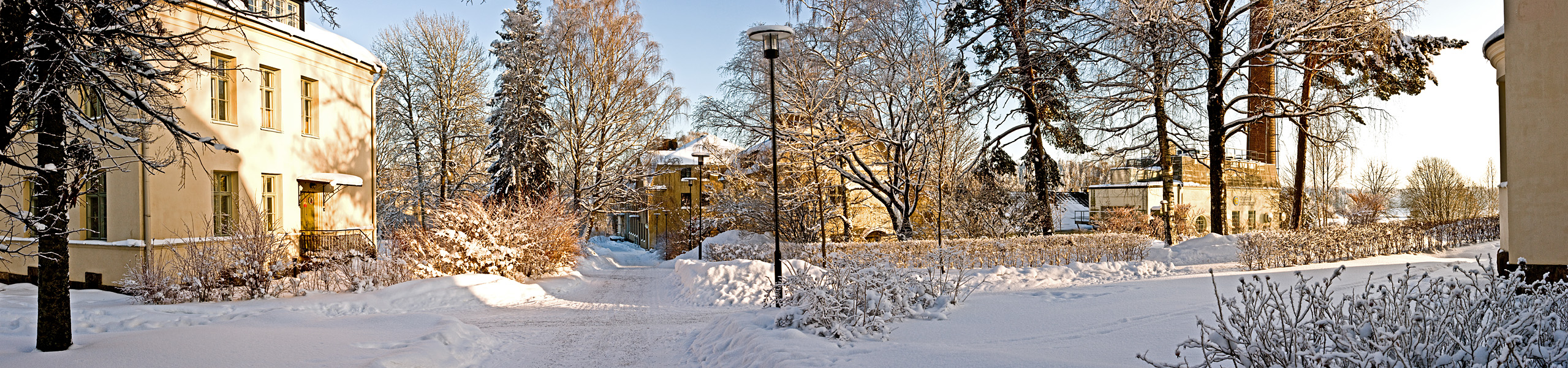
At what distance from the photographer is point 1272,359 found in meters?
3.76

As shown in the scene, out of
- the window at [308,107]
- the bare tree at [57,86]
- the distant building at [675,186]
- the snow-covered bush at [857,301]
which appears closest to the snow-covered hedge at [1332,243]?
the snow-covered bush at [857,301]

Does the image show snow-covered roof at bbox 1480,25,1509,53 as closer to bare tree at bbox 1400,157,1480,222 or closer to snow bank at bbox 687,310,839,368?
snow bank at bbox 687,310,839,368

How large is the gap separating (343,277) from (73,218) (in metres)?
5.42

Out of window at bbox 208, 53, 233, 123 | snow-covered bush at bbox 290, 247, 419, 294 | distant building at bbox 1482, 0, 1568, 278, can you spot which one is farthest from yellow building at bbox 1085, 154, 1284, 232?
window at bbox 208, 53, 233, 123

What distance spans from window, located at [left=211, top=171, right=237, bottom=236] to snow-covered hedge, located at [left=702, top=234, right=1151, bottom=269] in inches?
476

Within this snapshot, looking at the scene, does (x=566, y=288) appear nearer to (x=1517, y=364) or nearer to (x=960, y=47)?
(x=960, y=47)

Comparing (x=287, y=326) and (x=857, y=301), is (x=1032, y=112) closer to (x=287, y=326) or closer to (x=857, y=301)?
(x=857, y=301)

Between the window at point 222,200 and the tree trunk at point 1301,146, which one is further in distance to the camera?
the tree trunk at point 1301,146

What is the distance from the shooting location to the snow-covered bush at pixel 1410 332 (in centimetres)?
342

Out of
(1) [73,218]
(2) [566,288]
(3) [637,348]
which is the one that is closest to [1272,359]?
(3) [637,348]

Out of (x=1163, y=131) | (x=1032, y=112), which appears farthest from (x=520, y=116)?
(x=1163, y=131)

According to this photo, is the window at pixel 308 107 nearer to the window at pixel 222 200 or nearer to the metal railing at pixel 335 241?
the window at pixel 222 200

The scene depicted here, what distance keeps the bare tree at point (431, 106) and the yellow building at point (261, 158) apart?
819 centimetres

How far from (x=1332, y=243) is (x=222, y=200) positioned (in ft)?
75.6
